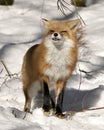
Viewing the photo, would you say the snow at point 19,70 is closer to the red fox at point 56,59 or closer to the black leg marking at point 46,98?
the black leg marking at point 46,98

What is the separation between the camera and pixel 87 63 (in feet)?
20.1

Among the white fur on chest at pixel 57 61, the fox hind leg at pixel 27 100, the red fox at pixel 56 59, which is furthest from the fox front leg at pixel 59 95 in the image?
the fox hind leg at pixel 27 100

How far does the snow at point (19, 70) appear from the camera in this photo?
408cm

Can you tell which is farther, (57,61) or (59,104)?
(59,104)

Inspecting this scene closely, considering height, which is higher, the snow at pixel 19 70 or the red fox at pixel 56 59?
the red fox at pixel 56 59

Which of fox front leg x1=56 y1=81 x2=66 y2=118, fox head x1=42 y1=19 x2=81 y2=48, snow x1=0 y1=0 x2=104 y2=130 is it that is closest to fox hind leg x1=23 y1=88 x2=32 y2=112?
snow x1=0 y1=0 x2=104 y2=130

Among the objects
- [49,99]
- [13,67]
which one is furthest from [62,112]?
[13,67]

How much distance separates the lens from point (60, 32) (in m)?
4.17

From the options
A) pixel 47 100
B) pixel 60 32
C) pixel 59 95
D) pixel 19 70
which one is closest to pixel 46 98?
pixel 47 100

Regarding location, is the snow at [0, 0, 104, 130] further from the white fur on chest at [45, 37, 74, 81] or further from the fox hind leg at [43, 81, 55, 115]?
the white fur on chest at [45, 37, 74, 81]

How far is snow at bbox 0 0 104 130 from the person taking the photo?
4.08 metres

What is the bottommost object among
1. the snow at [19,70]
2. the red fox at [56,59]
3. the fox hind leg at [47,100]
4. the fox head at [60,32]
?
the snow at [19,70]

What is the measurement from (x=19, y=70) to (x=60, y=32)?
186cm

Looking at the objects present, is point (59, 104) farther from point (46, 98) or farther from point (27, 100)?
point (27, 100)
